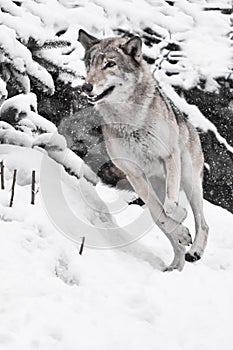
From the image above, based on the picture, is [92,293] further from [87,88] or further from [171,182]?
[87,88]

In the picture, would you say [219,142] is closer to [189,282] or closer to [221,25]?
[221,25]

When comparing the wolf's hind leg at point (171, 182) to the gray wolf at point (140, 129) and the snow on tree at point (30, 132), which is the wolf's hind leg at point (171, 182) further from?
the snow on tree at point (30, 132)

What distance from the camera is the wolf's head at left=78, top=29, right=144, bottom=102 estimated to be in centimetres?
524

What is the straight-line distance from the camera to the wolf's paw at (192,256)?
566 centimetres

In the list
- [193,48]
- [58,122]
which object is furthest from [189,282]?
[193,48]

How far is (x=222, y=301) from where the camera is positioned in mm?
4762

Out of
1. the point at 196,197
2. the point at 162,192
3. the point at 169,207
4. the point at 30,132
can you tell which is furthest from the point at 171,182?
the point at 30,132

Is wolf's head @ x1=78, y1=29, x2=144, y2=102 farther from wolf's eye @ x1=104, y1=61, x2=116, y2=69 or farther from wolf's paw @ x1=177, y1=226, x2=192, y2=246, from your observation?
wolf's paw @ x1=177, y1=226, x2=192, y2=246

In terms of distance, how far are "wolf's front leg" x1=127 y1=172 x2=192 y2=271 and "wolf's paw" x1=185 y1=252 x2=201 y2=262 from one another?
216mm

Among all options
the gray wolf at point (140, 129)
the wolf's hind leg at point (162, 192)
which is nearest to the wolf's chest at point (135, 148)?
the gray wolf at point (140, 129)

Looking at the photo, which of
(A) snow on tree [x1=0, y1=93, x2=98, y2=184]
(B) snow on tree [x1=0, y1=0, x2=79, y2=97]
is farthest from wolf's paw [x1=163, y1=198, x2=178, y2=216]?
(B) snow on tree [x1=0, y1=0, x2=79, y2=97]

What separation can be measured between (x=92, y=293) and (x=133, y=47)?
8.40 feet

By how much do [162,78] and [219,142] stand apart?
1363mm

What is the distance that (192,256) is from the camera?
571 centimetres
